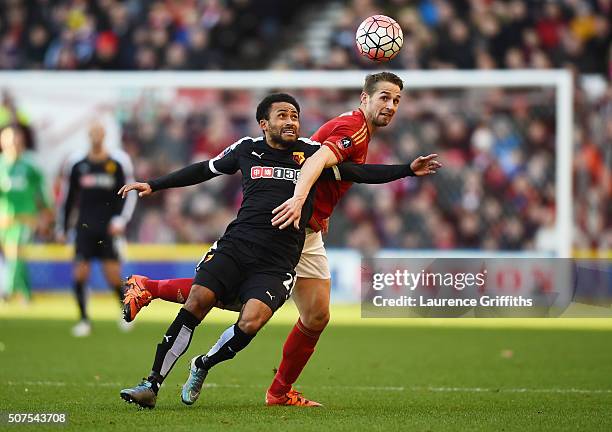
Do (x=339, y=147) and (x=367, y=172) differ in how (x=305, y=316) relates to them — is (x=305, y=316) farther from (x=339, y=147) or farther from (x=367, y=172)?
(x=339, y=147)

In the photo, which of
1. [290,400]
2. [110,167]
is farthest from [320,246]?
[110,167]

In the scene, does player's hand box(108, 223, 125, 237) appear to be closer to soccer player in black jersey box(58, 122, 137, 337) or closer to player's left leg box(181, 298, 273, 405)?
soccer player in black jersey box(58, 122, 137, 337)

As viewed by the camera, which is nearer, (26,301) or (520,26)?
(26,301)

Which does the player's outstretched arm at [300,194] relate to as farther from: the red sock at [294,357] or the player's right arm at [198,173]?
the red sock at [294,357]

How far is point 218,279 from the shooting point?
786cm

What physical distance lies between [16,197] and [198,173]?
449 inches

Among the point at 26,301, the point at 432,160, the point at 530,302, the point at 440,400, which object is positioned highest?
the point at 432,160

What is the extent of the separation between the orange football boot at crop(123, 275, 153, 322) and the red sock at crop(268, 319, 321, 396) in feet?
3.78

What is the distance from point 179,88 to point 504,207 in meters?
6.08

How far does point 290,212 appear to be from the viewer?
25.4 feet

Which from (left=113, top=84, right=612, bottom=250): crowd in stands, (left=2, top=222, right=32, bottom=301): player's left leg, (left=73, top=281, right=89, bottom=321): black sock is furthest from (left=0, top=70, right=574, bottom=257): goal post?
(left=73, top=281, right=89, bottom=321): black sock

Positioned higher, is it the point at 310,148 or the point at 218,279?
the point at 310,148

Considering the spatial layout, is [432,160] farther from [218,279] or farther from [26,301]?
[26,301]

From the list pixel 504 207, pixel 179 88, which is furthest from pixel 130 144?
pixel 504 207
